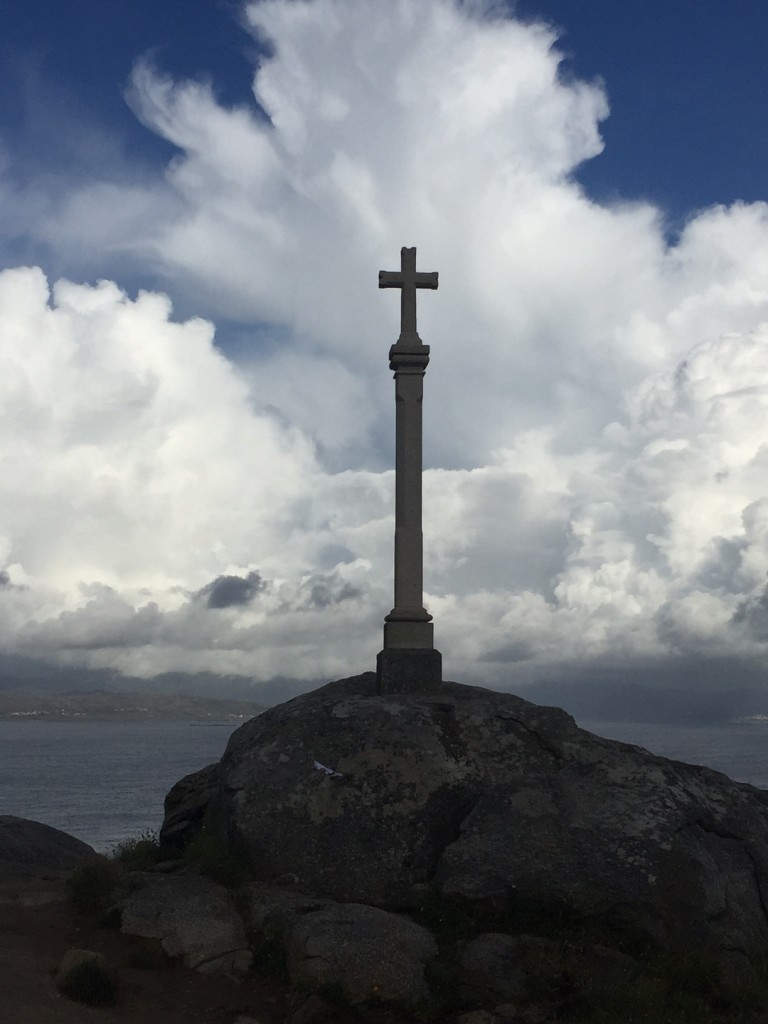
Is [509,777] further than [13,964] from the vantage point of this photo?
Yes

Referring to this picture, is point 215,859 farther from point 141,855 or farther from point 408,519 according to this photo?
point 408,519

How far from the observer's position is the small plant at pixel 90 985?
999 cm

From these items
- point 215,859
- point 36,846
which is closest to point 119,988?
point 215,859

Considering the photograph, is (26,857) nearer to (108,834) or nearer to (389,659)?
(389,659)

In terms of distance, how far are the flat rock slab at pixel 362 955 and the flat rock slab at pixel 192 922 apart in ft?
2.82

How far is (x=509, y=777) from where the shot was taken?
1333 centimetres

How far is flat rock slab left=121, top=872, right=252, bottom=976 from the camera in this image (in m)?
11.0

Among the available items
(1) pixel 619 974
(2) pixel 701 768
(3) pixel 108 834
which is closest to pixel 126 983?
(1) pixel 619 974

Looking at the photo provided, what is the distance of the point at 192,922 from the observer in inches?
451

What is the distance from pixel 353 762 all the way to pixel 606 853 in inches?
143

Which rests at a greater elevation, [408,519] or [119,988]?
[408,519]

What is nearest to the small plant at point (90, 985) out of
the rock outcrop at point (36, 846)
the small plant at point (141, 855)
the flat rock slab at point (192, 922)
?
the flat rock slab at point (192, 922)

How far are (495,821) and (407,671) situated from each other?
146 inches

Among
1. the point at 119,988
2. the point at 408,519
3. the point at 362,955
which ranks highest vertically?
the point at 408,519
